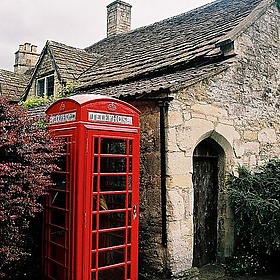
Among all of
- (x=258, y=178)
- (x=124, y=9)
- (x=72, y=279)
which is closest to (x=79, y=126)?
(x=72, y=279)

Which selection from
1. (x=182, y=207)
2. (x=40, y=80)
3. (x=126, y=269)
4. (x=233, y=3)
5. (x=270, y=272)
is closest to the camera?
(x=126, y=269)

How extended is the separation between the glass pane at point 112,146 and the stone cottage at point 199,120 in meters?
0.73

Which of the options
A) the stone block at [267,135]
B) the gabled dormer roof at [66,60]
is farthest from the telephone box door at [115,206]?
the gabled dormer roof at [66,60]

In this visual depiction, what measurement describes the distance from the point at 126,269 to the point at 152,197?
1349mm

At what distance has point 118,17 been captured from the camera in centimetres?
1650

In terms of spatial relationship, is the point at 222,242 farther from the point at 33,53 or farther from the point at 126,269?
the point at 33,53

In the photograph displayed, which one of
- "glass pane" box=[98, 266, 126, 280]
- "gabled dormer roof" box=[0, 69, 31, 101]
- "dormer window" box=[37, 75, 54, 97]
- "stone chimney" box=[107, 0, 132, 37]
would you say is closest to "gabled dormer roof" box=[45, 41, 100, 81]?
"dormer window" box=[37, 75, 54, 97]

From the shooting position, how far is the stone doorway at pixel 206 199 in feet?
22.7

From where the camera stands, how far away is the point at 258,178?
708cm

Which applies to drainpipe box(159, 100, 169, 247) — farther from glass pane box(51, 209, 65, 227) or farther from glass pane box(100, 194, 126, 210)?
glass pane box(51, 209, 65, 227)

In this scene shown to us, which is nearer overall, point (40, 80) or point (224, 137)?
A: point (224, 137)

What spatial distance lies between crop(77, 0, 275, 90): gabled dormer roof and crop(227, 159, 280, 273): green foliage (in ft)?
8.54

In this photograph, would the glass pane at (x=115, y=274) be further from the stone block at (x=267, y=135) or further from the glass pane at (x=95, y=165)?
the stone block at (x=267, y=135)

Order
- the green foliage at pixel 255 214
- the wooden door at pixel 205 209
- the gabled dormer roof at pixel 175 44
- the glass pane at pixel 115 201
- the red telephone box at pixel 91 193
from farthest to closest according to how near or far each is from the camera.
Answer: the gabled dormer roof at pixel 175 44 < the wooden door at pixel 205 209 < the green foliage at pixel 255 214 < the glass pane at pixel 115 201 < the red telephone box at pixel 91 193
